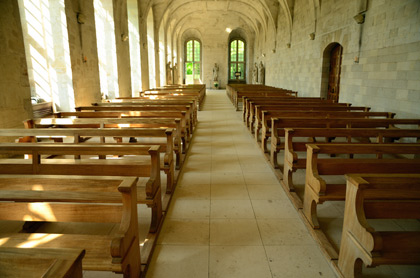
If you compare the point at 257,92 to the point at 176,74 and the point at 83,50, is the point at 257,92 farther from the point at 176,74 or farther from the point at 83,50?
the point at 176,74

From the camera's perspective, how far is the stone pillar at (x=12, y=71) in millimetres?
4238

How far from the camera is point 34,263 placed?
3.00ft

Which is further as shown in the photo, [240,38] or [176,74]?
[240,38]

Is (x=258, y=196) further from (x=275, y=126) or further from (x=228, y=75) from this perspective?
(x=228, y=75)

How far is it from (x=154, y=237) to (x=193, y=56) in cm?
2639

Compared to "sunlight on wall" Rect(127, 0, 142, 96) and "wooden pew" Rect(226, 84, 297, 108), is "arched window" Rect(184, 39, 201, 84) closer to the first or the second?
"sunlight on wall" Rect(127, 0, 142, 96)

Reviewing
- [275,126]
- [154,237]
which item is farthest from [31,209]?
[275,126]

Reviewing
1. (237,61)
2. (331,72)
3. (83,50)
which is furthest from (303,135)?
(237,61)

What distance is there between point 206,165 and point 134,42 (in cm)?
968

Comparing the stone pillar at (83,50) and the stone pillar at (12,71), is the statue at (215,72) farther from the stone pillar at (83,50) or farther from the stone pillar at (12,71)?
the stone pillar at (12,71)

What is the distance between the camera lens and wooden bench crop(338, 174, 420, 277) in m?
1.63

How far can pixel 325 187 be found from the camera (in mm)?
2359

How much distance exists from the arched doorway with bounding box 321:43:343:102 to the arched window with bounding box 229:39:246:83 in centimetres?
1729

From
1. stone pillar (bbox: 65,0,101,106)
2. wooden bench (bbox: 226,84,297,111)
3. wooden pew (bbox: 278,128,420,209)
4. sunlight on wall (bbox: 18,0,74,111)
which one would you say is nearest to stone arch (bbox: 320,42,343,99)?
wooden bench (bbox: 226,84,297,111)
